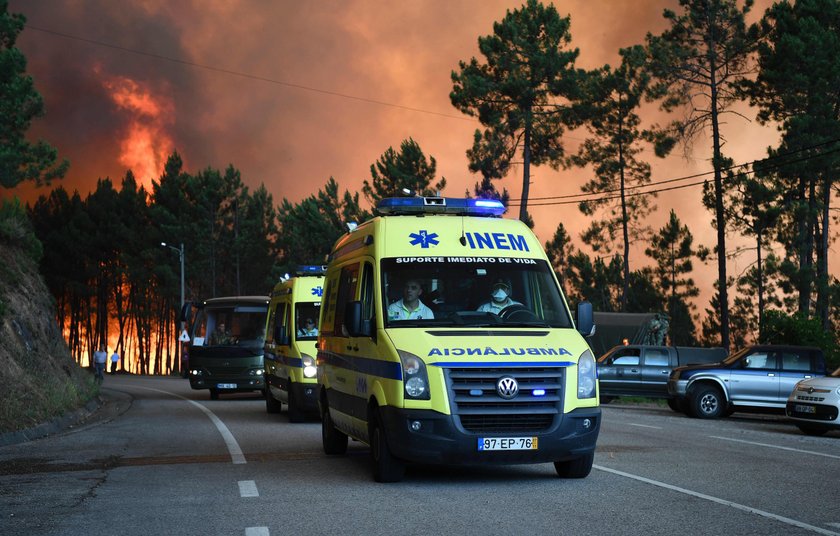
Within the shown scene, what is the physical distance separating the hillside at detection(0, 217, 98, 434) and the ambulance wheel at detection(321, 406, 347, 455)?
6.94 metres

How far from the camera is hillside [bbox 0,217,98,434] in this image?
20.3 m

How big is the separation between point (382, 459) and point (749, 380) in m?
16.9

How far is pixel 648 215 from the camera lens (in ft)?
211

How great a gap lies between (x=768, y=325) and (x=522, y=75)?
2138 centimetres

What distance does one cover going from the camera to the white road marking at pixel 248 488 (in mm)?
9938

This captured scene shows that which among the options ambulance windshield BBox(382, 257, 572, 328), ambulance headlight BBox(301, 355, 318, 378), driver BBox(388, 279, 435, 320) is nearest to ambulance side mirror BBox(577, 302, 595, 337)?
ambulance windshield BBox(382, 257, 572, 328)

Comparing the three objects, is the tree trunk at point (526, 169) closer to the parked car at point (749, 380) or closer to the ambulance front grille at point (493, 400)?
the parked car at point (749, 380)

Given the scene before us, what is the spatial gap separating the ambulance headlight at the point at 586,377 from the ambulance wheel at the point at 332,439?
405 cm

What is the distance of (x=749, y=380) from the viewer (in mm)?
25188

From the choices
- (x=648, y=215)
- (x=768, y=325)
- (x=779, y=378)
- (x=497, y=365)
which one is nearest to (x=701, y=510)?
(x=497, y=365)

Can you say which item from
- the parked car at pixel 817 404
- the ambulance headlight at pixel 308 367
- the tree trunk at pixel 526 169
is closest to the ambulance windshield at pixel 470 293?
the ambulance headlight at pixel 308 367

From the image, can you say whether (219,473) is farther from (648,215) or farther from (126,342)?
(126,342)

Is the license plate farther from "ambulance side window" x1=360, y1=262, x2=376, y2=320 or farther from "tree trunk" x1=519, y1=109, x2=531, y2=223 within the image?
"tree trunk" x1=519, y1=109, x2=531, y2=223

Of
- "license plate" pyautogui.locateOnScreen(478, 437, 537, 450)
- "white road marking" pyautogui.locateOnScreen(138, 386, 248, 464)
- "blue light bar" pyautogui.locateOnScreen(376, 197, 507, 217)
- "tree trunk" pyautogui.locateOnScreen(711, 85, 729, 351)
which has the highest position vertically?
"tree trunk" pyautogui.locateOnScreen(711, 85, 729, 351)
